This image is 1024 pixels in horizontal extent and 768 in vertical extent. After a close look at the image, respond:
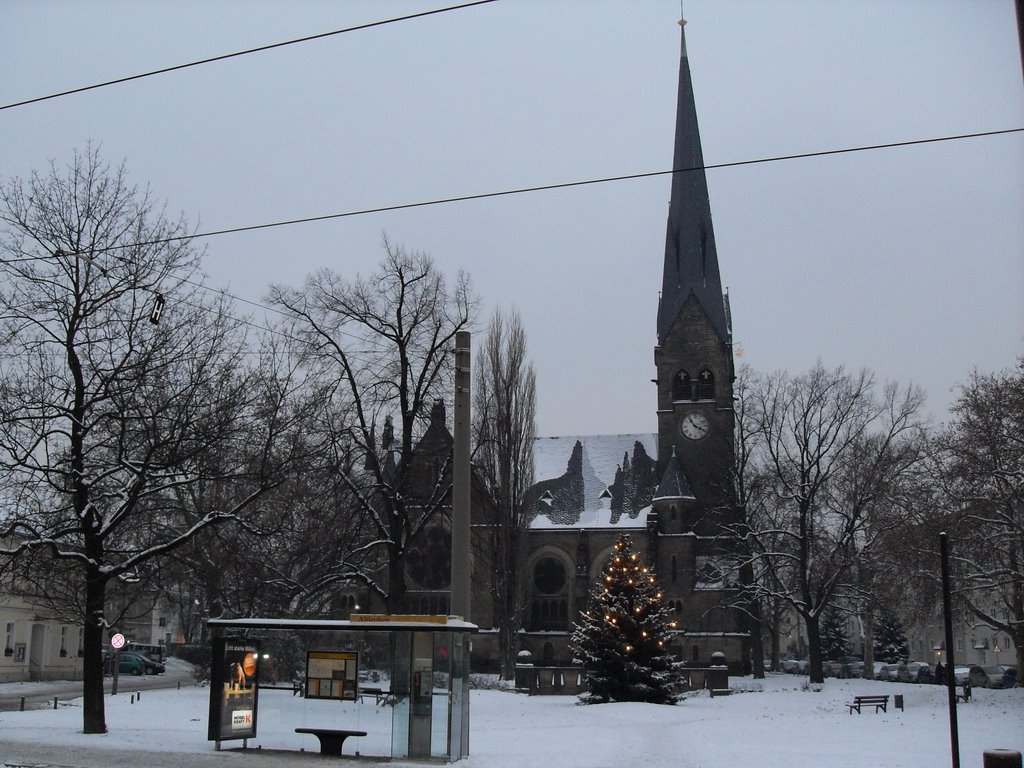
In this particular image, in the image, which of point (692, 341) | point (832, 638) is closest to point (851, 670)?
point (832, 638)

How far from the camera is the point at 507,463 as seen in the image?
45.2 meters

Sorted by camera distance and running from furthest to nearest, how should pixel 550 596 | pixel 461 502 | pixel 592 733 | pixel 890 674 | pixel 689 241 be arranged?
pixel 689 241 < pixel 550 596 < pixel 890 674 < pixel 592 733 < pixel 461 502

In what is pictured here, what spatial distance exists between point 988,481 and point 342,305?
20.9m

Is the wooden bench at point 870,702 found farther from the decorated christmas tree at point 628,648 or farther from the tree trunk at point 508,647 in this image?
the tree trunk at point 508,647

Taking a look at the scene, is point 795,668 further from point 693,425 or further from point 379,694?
point 379,694

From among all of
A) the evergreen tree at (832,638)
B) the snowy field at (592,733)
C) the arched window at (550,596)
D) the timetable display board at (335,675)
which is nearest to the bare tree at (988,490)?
the snowy field at (592,733)

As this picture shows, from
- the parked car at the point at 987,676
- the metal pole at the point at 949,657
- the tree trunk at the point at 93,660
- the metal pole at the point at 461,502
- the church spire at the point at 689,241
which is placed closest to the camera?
the metal pole at the point at 949,657

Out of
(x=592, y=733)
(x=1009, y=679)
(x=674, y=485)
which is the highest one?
(x=674, y=485)

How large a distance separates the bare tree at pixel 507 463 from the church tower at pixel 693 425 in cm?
1116

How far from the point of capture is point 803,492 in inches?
1778

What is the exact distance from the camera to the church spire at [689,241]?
A: 59156 millimetres

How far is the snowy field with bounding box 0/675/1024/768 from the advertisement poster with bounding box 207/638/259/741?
0.28 meters

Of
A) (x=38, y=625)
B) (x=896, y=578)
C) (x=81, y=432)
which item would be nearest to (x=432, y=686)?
(x=81, y=432)

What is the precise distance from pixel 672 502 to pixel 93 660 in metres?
40.3
